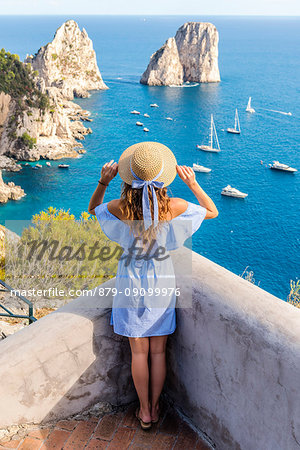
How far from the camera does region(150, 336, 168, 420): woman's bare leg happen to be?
2863 millimetres

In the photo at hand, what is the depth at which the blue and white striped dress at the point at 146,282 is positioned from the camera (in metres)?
2.77

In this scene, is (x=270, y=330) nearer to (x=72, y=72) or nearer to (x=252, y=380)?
(x=252, y=380)

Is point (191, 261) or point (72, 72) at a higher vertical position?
point (191, 261)

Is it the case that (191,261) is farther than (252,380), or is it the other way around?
(191,261)

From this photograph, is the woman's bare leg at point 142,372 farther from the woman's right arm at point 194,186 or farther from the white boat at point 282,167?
the white boat at point 282,167

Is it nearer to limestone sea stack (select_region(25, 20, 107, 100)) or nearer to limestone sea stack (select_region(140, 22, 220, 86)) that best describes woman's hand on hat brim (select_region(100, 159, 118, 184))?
limestone sea stack (select_region(25, 20, 107, 100))

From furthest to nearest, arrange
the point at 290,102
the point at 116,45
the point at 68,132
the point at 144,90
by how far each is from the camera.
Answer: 1. the point at 116,45
2. the point at 144,90
3. the point at 290,102
4. the point at 68,132

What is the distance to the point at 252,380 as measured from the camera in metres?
2.40

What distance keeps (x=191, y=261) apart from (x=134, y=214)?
59 cm

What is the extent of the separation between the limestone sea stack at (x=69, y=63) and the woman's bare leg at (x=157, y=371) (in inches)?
2748

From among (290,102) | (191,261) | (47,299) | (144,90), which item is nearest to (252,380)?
(191,261)

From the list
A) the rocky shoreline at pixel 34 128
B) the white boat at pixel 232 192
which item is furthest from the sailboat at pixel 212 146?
the rocky shoreline at pixel 34 128

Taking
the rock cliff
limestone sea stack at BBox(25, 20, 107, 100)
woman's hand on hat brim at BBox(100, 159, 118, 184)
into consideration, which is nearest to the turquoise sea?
the rock cliff

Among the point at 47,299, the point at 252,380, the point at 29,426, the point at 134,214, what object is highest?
the point at 134,214
